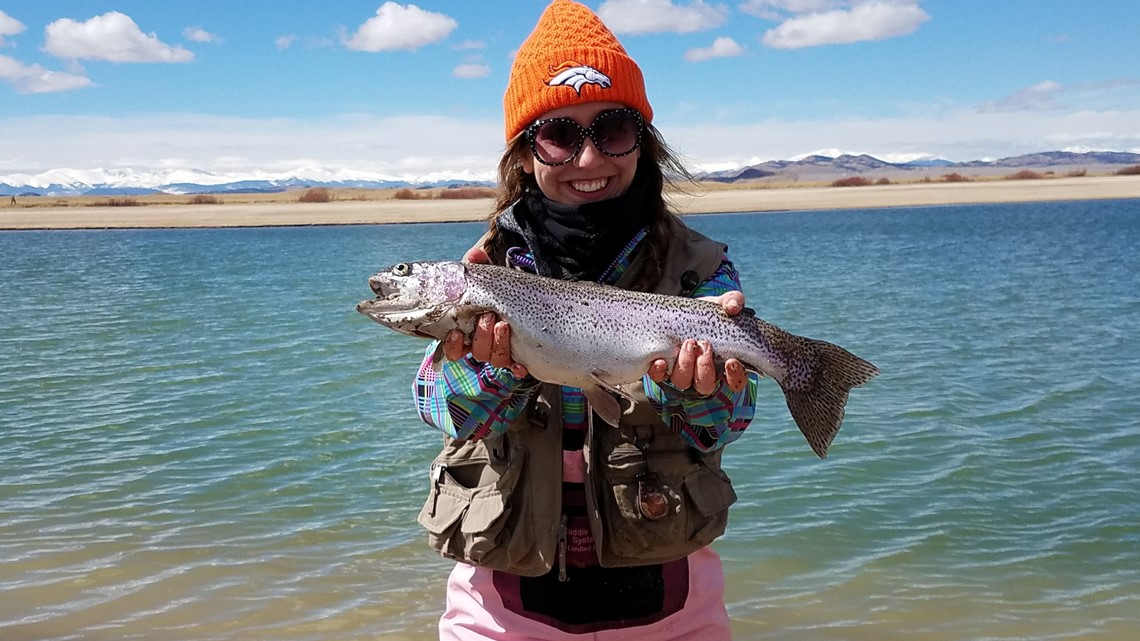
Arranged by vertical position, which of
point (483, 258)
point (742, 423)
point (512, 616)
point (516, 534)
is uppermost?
point (483, 258)

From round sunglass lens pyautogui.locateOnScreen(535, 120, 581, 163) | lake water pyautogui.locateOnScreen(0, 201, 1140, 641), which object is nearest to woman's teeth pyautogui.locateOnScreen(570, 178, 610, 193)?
round sunglass lens pyautogui.locateOnScreen(535, 120, 581, 163)

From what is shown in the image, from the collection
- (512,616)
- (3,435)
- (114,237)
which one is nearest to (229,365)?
(3,435)

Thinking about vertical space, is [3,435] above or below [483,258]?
below

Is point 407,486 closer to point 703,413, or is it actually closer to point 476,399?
point 476,399

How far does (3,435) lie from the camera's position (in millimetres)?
11109

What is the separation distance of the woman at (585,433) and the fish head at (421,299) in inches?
3.5

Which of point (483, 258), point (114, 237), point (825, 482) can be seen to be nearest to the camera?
point (483, 258)

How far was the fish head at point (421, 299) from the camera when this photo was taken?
3.29 meters

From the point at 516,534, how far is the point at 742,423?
31.6 inches

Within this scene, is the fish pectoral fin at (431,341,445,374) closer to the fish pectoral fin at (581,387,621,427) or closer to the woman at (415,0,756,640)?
the woman at (415,0,756,640)

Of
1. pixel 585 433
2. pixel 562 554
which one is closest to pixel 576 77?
pixel 585 433

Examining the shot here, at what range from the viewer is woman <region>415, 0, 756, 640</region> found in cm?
318

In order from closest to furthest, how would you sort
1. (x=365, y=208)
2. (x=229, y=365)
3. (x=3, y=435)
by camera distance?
(x=3, y=435) < (x=229, y=365) < (x=365, y=208)

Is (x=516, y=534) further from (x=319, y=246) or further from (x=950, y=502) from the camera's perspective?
(x=319, y=246)
